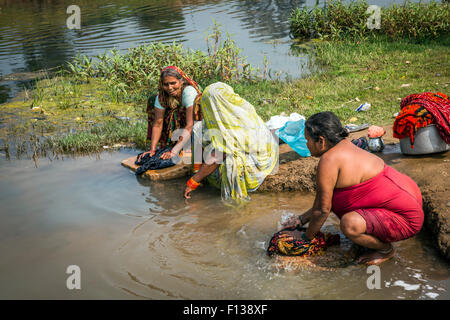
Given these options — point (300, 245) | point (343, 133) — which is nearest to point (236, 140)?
point (300, 245)

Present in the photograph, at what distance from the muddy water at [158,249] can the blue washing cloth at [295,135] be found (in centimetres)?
55

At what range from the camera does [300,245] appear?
3.23m

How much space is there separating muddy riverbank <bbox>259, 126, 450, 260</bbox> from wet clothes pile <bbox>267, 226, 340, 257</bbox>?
0.82 meters

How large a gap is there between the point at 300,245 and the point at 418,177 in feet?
4.63

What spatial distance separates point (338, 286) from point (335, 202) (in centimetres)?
56

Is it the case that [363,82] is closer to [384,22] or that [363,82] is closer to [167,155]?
[384,22]

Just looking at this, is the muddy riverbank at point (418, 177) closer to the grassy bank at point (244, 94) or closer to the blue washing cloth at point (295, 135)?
the blue washing cloth at point (295, 135)

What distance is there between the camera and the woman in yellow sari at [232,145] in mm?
4301

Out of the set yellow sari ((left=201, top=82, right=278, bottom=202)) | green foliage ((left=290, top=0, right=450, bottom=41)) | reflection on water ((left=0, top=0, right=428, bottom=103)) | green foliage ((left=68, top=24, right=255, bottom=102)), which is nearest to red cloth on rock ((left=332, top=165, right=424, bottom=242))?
yellow sari ((left=201, top=82, right=278, bottom=202))

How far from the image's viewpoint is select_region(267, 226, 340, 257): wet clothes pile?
324 cm

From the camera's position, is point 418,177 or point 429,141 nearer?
point 418,177

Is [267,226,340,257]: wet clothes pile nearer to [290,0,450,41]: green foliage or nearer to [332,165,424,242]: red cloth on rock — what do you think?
[332,165,424,242]: red cloth on rock

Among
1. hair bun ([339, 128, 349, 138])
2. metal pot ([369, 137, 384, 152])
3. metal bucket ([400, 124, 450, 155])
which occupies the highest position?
hair bun ([339, 128, 349, 138])
